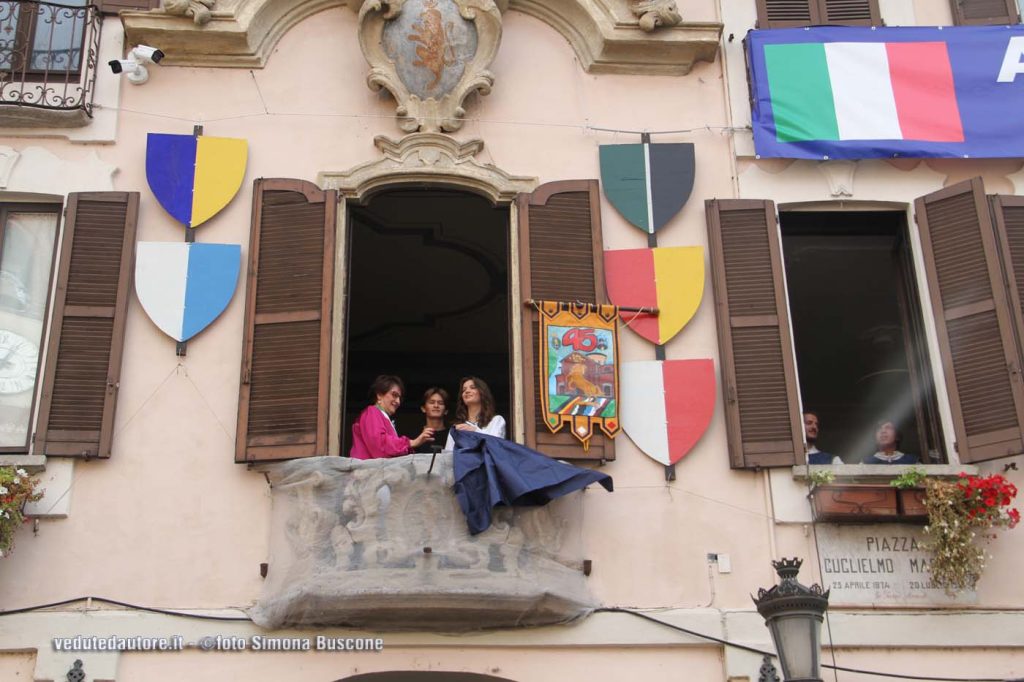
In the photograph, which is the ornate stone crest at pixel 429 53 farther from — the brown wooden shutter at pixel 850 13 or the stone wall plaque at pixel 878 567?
the stone wall plaque at pixel 878 567

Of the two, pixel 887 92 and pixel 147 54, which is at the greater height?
pixel 147 54

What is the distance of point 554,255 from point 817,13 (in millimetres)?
3253

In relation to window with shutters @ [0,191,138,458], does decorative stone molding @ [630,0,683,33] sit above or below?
above

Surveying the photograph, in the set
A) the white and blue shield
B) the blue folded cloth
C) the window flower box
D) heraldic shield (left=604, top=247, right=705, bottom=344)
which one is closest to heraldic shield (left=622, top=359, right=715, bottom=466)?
heraldic shield (left=604, top=247, right=705, bottom=344)

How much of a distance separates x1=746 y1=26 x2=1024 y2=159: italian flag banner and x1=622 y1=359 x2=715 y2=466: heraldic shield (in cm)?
193

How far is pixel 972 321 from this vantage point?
11.4 metres

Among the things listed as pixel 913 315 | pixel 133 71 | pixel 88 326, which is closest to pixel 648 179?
pixel 913 315

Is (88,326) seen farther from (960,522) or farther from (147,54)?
(960,522)

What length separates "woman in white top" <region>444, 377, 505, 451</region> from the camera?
1116 cm

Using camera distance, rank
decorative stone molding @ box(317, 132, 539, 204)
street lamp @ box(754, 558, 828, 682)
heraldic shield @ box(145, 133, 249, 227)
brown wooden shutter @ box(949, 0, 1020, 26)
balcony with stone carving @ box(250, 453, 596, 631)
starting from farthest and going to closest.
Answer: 1. brown wooden shutter @ box(949, 0, 1020, 26)
2. decorative stone molding @ box(317, 132, 539, 204)
3. heraldic shield @ box(145, 133, 249, 227)
4. balcony with stone carving @ box(250, 453, 596, 631)
5. street lamp @ box(754, 558, 828, 682)

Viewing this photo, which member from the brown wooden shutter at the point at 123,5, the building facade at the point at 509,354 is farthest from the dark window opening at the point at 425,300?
the brown wooden shutter at the point at 123,5

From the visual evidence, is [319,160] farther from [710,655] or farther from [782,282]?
[710,655]

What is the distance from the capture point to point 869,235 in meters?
12.6

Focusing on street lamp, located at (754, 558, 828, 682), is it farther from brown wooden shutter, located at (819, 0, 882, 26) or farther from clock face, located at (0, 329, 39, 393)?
brown wooden shutter, located at (819, 0, 882, 26)
